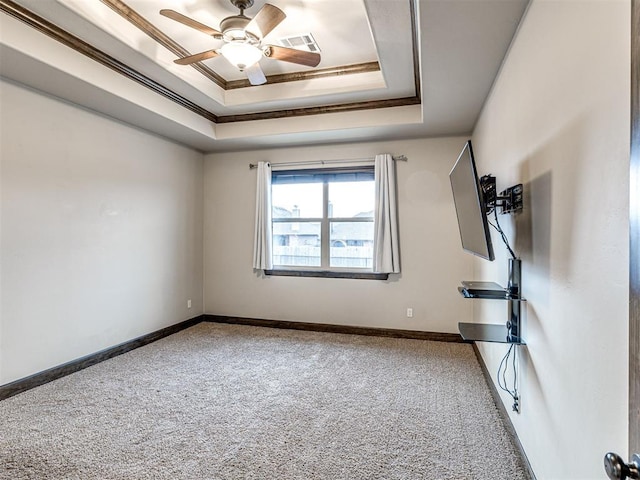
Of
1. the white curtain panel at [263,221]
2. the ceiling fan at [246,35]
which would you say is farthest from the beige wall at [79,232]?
the ceiling fan at [246,35]

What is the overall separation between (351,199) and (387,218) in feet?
1.92

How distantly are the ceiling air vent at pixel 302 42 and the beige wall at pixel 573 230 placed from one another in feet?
5.22

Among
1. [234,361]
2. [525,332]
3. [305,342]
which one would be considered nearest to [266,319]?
[305,342]

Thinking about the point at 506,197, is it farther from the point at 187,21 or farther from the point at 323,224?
the point at 323,224

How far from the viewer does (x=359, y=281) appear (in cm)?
463

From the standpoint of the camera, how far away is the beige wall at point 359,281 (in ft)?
14.3

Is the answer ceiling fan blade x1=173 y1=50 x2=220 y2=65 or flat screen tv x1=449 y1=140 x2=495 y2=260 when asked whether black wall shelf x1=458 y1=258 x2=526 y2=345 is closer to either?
flat screen tv x1=449 y1=140 x2=495 y2=260

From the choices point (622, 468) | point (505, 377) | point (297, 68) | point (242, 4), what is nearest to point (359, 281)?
point (505, 377)

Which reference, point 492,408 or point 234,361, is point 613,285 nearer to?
point 492,408

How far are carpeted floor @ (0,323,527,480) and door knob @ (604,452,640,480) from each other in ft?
4.73

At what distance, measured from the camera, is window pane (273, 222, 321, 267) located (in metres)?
4.89

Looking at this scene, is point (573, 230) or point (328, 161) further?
point (328, 161)

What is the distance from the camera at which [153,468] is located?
1966 millimetres

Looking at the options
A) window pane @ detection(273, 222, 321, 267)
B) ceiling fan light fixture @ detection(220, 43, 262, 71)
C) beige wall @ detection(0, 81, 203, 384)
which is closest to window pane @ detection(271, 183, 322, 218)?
window pane @ detection(273, 222, 321, 267)
